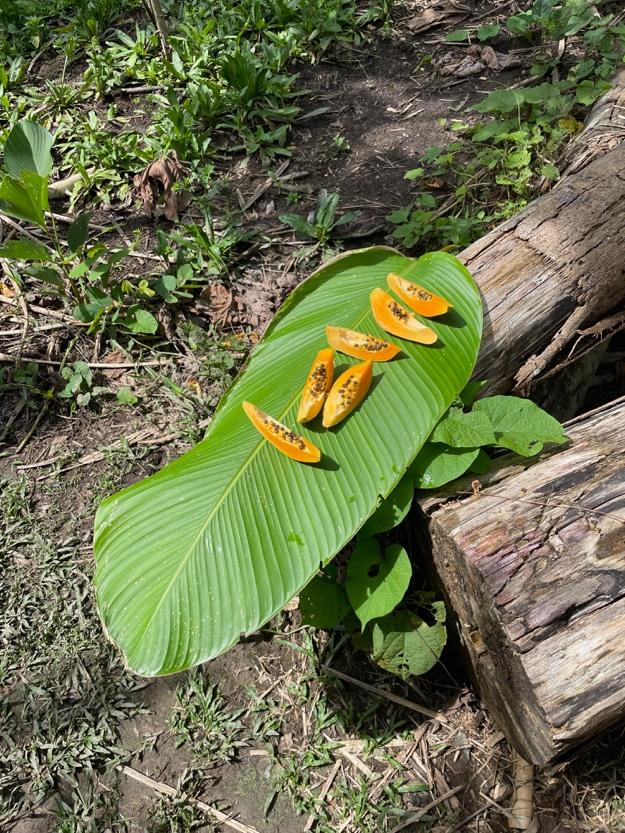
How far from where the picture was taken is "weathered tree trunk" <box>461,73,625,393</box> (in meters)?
2.45

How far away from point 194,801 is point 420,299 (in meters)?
1.70

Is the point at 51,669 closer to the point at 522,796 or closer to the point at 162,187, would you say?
the point at 522,796

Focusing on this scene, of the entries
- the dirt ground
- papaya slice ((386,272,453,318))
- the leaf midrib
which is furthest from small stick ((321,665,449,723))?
papaya slice ((386,272,453,318))

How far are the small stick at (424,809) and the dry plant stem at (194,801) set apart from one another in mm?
428

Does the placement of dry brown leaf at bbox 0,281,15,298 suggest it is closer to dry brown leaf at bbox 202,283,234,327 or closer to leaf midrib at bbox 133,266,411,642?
dry brown leaf at bbox 202,283,234,327

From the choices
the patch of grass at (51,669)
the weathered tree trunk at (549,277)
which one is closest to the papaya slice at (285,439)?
the weathered tree trunk at (549,277)

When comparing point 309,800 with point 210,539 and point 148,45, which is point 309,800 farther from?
point 148,45

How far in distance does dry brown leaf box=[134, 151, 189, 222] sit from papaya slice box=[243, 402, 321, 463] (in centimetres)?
183

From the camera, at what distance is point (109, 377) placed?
10.4 feet

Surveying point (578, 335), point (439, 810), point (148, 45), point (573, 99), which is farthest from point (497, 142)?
point (439, 810)

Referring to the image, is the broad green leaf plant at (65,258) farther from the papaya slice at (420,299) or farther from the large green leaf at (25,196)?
the papaya slice at (420,299)

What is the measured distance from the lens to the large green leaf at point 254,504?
1.85 metres

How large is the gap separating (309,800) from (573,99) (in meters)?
3.45

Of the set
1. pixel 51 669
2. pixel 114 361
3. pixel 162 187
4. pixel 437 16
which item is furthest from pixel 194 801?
pixel 437 16
